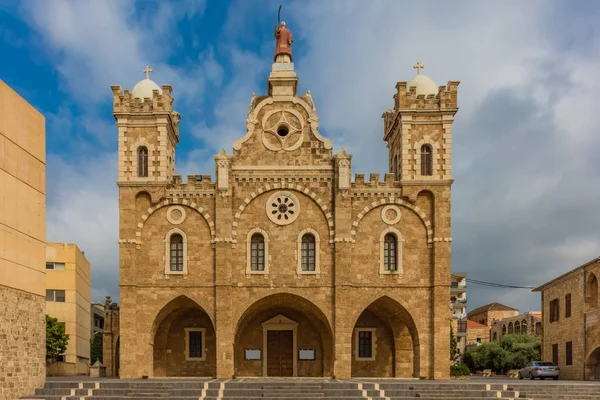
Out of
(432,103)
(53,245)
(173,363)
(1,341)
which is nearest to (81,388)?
(1,341)

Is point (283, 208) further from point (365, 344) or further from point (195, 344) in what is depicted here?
point (195, 344)

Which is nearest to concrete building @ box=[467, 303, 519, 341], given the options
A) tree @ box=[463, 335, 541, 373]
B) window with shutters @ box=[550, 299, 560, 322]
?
tree @ box=[463, 335, 541, 373]

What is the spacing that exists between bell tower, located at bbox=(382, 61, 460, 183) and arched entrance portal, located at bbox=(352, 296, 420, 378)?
7264mm

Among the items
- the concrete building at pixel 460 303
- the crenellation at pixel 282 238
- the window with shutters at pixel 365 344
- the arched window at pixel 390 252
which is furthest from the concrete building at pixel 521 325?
the arched window at pixel 390 252

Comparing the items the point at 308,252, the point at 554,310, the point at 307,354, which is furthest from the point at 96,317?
the point at 554,310

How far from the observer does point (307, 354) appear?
34.9m

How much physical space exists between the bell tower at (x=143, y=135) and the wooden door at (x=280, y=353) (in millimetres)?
10438

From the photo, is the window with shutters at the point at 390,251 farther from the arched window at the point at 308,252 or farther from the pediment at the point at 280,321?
the pediment at the point at 280,321

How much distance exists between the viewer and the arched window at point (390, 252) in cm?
3328

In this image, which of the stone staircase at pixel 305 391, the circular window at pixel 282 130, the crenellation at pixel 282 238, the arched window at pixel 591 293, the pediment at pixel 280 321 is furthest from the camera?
the arched window at pixel 591 293

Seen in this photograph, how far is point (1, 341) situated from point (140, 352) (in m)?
9.56

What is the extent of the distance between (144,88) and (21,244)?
12.4m

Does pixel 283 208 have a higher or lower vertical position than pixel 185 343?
higher

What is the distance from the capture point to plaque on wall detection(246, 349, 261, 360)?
3484 cm
